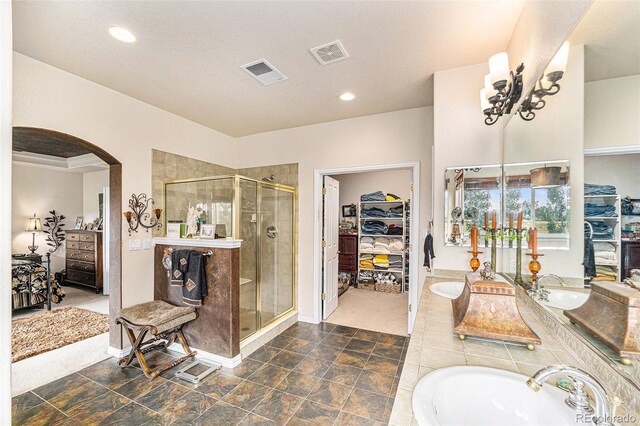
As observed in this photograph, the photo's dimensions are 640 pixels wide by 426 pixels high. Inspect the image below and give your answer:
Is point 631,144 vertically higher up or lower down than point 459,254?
higher up

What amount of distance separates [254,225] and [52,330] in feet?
9.42

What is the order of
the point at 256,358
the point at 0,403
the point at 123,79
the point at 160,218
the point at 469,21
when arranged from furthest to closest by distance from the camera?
the point at 160,218 → the point at 256,358 → the point at 123,79 → the point at 469,21 → the point at 0,403

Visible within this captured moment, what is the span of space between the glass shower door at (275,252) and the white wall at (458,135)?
2.05 metres

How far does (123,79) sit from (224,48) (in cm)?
119

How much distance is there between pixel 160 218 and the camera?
307 cm

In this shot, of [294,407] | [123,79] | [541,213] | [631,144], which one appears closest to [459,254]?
[541,213]

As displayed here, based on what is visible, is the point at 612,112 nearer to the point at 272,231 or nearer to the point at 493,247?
the point at 493,247

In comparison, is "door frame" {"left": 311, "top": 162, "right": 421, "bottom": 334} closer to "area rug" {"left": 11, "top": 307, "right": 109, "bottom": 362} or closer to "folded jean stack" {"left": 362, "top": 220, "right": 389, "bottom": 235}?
"folded jean stack" {"left": 362, "top": 220, "right": 389, "bottom": 235}

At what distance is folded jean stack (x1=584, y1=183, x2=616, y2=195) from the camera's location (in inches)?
30.5

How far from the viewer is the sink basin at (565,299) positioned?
937 mm

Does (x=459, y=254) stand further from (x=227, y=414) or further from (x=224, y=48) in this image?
(x=224, y=48)

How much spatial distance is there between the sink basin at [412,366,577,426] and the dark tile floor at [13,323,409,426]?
1.34 meters

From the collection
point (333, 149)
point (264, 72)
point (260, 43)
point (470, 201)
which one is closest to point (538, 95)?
point (470, 201)

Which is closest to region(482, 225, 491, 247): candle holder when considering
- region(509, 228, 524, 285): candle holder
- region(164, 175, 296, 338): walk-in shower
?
region(509, 228, 524, 285): candle holder
